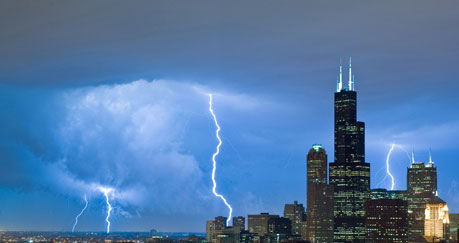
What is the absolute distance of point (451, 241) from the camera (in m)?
182
